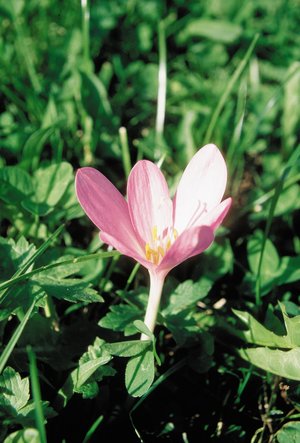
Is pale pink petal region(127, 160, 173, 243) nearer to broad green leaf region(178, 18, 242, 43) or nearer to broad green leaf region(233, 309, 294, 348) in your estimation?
broad green leaf region(233, 309, 294, 348)

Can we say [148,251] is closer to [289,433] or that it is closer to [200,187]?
[200,187]

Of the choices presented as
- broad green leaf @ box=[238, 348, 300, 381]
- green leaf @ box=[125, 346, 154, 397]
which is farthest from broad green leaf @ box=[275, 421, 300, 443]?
green leaf @ box=[125, 346, 154, 397]

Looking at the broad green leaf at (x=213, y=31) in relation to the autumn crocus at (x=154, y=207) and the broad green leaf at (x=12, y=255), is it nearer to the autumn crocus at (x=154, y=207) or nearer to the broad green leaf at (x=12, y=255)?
the autumn crocus at (x=154, y=207)

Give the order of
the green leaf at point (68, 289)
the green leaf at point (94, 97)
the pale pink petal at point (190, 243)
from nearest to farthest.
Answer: the pale pink petal at point (190, 243)
the green leaf at point (68, 289)
the green leaf at point (94, 97)

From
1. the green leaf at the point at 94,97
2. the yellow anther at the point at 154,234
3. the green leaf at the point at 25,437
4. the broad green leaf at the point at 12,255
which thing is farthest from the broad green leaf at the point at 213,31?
the green leaf at the point at 25,437

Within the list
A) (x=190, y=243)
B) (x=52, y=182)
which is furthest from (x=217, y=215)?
(x=52, y=182)

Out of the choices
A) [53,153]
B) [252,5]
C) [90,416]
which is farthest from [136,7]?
[90,416]
